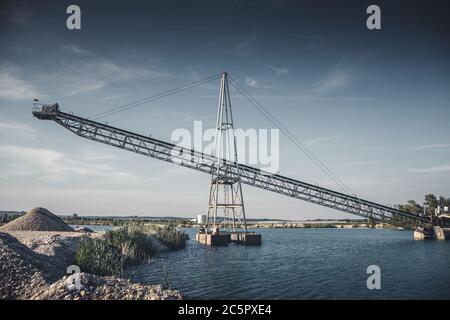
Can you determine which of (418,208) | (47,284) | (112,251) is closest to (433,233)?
(418,208)

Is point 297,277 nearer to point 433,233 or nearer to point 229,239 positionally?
point 229,239

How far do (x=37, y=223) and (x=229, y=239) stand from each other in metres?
26.4

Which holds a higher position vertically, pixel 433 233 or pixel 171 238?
pixel 171 238

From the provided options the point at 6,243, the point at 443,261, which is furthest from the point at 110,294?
the point at 443,261

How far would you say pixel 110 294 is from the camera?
12.6 metres

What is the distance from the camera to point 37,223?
42344 mm

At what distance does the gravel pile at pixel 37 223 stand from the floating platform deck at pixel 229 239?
19.9 metres

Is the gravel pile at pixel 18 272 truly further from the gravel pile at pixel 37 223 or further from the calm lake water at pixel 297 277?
the gravel pile at pixel 37 223

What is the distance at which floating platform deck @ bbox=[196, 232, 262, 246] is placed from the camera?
42938 millimetres

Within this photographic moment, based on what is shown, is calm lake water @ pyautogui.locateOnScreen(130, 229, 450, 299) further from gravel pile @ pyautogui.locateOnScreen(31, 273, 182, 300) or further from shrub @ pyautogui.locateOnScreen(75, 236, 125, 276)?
gravel pile @ pyautogui.locateOnScreen(31, 273, 182, 300)

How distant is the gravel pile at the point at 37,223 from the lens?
4050 centimetres

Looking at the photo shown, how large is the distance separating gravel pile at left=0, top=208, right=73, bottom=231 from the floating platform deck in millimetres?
19905

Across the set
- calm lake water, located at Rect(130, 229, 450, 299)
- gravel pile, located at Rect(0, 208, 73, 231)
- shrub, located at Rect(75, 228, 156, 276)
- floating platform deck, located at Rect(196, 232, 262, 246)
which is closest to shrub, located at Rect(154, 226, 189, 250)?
floating platform deck, located at Rect(196, 232, 262, 246)
